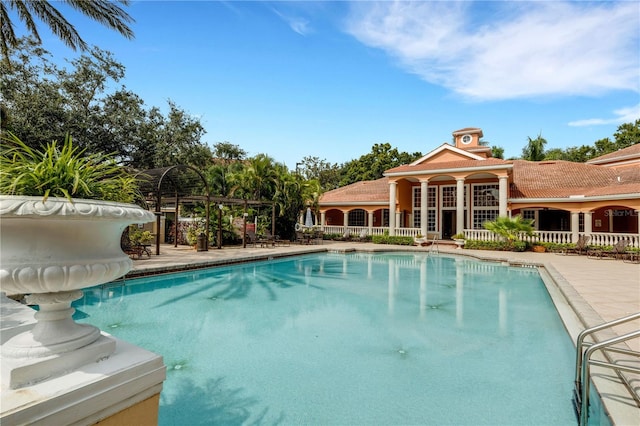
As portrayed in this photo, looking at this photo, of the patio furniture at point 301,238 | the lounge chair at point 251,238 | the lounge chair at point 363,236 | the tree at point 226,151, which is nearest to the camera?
the lounge chair at point 251,238

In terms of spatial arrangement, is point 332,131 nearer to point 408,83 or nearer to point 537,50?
point 408,83

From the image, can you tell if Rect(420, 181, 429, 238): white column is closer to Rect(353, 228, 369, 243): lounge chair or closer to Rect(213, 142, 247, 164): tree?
Rect(353, 228, 369, 243): lounge chair

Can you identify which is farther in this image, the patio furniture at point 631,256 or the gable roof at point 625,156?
the gable roof at point 625,156

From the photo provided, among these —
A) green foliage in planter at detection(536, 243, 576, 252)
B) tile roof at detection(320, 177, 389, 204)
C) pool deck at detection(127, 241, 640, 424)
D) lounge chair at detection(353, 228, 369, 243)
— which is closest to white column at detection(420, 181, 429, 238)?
tile roof at detection(320, 177, 389, 204)

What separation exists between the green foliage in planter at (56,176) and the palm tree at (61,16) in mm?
10276

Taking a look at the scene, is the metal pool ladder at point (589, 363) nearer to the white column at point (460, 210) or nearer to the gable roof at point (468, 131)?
the white column at point (460, 210)

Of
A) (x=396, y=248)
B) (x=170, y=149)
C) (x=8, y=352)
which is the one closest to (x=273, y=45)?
(x=8, y=352)

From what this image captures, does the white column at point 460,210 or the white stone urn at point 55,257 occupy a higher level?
the white column at point 460,210

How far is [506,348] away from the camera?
5754 millimetres

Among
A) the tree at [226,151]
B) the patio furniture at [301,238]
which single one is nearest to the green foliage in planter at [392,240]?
the patio furniture at [301,238]

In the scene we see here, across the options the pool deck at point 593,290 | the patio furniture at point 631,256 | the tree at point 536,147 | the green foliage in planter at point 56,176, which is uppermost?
the tree at point 536,147

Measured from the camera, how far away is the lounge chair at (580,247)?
17188 millimetres

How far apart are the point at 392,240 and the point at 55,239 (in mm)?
22632

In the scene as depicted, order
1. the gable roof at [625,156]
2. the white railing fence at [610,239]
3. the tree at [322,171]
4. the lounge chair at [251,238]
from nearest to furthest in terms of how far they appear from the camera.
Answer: the white railing fence at [610,239] → the lounge chair at [251,238] → the gable roof at [625,156] → the tree at [322,171]
